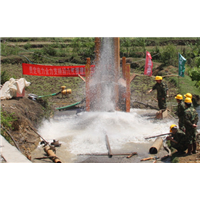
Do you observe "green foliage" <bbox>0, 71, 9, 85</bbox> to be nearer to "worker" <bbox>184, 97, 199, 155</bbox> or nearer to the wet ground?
the wet ground

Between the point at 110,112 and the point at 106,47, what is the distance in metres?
2.68

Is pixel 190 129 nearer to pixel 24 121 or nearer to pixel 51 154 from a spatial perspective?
pixel 51 154

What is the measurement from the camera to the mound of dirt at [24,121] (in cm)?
759

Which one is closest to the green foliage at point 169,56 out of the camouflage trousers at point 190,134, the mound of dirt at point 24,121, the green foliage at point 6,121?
the mound of dirt at point 24,121

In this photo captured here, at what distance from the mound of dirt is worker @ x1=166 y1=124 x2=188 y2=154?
135 inches

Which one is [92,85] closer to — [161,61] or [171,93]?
[171,93]

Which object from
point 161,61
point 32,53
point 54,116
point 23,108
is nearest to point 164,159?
point 23,108

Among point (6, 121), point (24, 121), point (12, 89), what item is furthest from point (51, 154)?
point (12, 89)

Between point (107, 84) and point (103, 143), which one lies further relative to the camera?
point (107, 84)

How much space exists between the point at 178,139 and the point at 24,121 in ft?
13.4

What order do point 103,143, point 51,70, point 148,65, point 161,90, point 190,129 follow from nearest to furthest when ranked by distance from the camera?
point 190,129 → point 103,143 → point 161,90 → point 148,65 → point 51,70

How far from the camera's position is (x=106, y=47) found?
1150cm

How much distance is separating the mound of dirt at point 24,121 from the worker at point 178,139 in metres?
3.43

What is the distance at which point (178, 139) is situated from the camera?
6.77 metres
